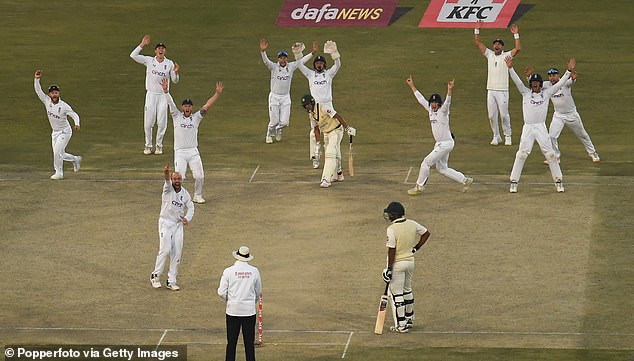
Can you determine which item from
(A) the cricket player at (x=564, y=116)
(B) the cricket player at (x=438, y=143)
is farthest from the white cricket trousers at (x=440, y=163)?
(A) the cricket player at (x=564, y=116)

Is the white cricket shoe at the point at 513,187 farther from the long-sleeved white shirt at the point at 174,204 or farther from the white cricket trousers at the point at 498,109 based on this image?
the long-sleeved white shirt at the point at 174,204

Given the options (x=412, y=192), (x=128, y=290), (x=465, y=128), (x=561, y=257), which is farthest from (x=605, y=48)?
(x=128, y=290)

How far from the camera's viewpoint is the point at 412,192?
3688cm

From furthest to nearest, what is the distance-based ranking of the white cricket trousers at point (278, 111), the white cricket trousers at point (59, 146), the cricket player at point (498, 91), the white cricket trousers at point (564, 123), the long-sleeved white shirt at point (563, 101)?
the white cricket trousers at point (278, 111) → the cricket player at point (498, 91) → the white cricket trousers at point (564, 123) → the long-sleeved white shirt at point (563, 101) → the white cricket trousers at point (59, 146)

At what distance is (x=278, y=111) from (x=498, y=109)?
5478 mm

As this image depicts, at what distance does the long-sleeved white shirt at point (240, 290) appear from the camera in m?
26.6

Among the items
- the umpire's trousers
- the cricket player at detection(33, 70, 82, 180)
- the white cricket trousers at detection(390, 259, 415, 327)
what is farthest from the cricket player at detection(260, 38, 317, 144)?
the umpire's trousers

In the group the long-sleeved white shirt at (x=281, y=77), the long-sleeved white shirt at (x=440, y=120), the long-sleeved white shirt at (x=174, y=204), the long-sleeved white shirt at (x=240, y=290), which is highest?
the long-sleeved white shirt at (x=281, y=77)

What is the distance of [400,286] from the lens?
28453mm

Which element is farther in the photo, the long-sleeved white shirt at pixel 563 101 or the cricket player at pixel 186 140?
the long-sleeved white shirt at pixel 563 101

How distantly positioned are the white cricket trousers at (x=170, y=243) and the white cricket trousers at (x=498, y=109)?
12967 millimetres

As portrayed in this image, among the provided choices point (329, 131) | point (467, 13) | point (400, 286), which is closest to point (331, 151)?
point (329, 131)

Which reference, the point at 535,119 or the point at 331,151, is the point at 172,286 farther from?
the point at 535,119

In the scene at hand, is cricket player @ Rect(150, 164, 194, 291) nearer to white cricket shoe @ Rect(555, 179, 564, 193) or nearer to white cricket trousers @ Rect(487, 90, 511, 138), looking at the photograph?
white cricket shoe @ Rect(555, 179, 564, 193)
